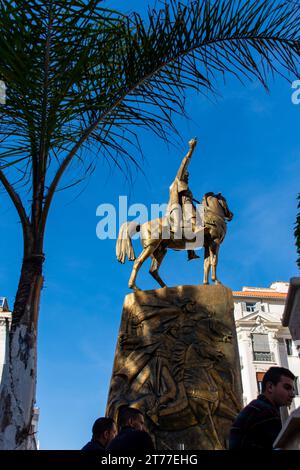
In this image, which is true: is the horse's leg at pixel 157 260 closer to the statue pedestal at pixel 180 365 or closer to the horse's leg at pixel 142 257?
the horse's leg at pixel 142 257

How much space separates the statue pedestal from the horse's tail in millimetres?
1204

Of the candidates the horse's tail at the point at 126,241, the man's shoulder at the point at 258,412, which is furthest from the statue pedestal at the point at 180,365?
the man's shoulder at the point at 258,412

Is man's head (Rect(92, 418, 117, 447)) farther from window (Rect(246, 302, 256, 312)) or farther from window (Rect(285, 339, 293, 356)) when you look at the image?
window (Rect(246, 302, 256, 312))

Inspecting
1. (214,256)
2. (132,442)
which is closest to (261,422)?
(132,442)

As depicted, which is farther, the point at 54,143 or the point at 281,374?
the point at 54,143

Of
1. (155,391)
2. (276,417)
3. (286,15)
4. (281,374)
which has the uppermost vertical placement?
(286,15)

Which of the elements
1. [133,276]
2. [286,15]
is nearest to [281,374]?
[286,15]

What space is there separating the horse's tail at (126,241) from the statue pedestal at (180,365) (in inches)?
47.4

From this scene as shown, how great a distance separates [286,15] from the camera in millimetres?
5672

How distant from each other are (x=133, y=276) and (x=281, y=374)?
7.71 meters

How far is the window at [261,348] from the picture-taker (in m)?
32.9

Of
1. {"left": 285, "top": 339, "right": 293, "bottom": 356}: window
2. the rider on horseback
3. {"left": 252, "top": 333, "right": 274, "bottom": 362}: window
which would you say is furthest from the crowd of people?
{"left": 285, "top": 339, "right": 293, "bottom": 356}: window
